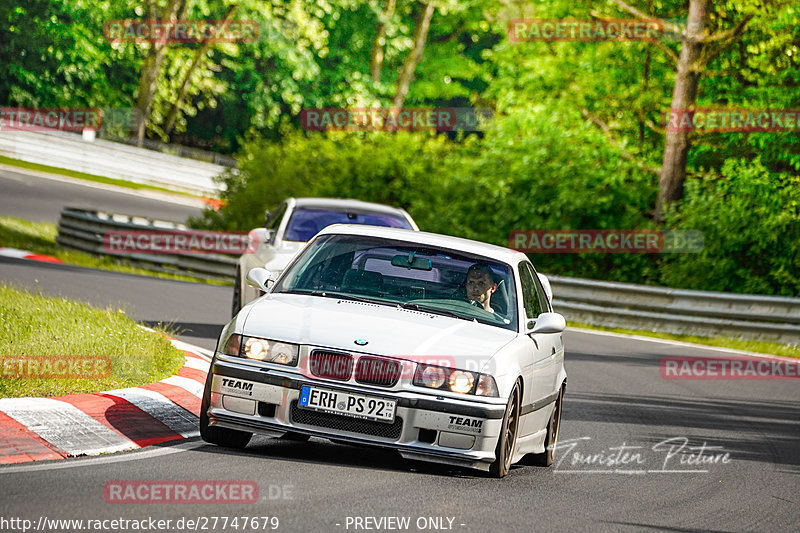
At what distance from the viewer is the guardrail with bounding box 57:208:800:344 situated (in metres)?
20.2

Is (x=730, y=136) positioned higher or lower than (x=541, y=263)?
higher

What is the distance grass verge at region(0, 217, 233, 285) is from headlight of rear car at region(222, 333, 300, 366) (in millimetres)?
16460

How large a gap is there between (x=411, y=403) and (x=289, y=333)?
823mm

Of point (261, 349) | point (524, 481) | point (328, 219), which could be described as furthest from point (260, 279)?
point (328, 219)

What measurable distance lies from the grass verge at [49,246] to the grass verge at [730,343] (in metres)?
7.42

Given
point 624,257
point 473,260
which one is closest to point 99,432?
point 473,260

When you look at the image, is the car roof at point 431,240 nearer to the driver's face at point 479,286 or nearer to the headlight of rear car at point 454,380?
the driver's face at point 479,286

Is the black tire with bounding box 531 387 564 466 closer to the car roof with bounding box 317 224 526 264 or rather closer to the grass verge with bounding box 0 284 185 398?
the car roof with bounding box 317 224 526 264

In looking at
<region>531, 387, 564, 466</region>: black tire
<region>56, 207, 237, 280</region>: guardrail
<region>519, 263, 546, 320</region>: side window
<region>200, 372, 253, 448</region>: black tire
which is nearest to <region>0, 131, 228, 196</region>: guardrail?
<region>56, 207, 237, 280</region>: guardrail

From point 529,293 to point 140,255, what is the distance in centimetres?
1669

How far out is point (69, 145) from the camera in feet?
145

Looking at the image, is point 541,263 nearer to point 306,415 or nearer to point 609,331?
point 609,331

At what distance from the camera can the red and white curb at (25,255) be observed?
22992 millimetres

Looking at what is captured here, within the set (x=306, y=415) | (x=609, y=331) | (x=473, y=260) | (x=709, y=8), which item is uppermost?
(x=709, y=8)
